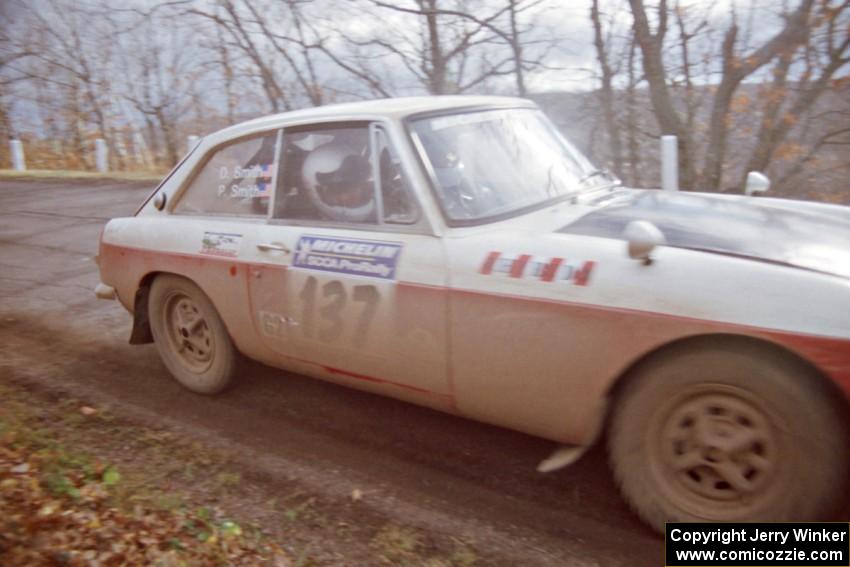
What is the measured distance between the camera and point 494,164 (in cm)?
358

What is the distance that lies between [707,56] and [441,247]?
886cm

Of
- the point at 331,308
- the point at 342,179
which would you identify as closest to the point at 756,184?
the point at 342,179

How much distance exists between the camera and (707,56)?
1038cm

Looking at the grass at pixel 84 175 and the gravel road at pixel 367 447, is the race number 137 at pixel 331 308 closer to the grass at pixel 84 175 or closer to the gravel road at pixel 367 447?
the gravel road at pixel 367 447

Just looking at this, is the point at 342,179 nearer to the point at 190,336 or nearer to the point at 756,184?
the point at 190,336

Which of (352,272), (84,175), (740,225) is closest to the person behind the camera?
(740,225)

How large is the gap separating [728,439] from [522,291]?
0.94 meters

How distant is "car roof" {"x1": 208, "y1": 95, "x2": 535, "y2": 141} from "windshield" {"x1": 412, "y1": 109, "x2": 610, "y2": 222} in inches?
3.5

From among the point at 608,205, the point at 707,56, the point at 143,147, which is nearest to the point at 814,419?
the point at 608,205

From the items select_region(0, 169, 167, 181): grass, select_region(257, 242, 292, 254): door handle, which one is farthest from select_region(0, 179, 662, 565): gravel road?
select_region(0, 169, 167, 181): grass

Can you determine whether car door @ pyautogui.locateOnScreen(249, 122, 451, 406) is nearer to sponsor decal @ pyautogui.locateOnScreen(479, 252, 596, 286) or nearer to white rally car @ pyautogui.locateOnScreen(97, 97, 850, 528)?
white rally car @ pyautogui.locateOnScreen(97, 97, 850, 528)

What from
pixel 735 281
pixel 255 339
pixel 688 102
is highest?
pixel 688 102

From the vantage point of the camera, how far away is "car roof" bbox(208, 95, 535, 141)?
3.62 meters

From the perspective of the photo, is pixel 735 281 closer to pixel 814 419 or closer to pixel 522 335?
pixel 814 419
